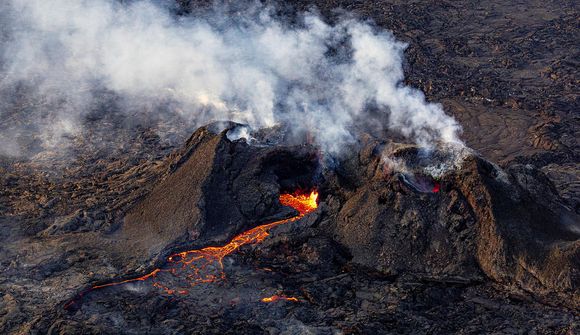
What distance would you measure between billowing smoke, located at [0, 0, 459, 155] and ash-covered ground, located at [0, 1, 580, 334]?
2.34m

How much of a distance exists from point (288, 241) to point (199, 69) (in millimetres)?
10296

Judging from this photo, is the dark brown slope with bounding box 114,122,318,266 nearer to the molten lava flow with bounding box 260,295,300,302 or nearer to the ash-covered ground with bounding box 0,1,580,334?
the ash-covered ground with bounding box 0,1,580,334

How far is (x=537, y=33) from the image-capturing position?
28.3 m

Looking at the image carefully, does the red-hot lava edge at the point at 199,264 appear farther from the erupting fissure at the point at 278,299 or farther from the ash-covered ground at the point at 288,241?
the erupting fissure at the point at 278,299

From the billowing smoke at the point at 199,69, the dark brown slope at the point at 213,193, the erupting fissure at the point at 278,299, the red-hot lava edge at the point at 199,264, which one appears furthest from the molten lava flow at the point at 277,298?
the billowing smoke at the point at 199,69

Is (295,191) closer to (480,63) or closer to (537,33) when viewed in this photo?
(480,63)

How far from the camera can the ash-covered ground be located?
35.3ft

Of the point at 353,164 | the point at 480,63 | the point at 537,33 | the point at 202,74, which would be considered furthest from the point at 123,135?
the point at 537,33

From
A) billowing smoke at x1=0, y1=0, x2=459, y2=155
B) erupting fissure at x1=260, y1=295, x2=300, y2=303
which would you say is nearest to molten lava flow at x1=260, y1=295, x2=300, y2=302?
erupting fissure at x1=260, y1=295, x2=300, y2=303

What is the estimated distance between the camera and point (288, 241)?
12555mm

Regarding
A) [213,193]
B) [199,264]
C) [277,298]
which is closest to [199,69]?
[213,193]

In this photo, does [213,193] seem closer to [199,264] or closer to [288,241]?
[199,264]

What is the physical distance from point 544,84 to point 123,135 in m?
16.1

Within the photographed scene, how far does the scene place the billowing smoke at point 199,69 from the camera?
61.9 ft
